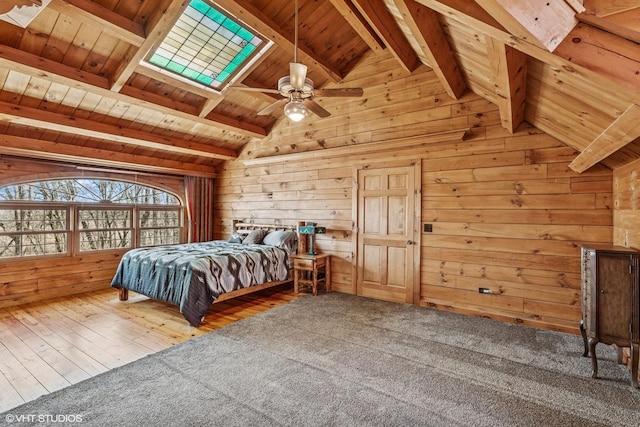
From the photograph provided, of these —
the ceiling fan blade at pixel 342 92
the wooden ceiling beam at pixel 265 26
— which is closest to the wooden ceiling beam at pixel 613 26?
the ceiling fan blade at pixel 342 92

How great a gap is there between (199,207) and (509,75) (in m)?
6.08

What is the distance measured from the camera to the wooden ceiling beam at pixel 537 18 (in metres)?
1.25

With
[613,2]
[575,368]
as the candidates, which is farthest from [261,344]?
[613,2]

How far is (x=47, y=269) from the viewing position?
4.79m

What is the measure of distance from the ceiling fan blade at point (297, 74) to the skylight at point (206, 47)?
151 centimetres

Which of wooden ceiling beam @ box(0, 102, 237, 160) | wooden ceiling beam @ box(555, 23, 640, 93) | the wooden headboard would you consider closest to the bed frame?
the wooden headboard

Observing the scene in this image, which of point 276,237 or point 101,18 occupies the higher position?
point 101,18

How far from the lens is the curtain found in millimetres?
6566

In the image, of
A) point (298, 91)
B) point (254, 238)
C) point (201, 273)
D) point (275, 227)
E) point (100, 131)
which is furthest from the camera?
point (275, 227)

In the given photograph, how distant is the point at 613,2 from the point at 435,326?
10.5 ft

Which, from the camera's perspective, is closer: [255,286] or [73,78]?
[73,78]

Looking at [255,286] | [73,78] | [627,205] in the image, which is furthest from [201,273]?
[627,205]

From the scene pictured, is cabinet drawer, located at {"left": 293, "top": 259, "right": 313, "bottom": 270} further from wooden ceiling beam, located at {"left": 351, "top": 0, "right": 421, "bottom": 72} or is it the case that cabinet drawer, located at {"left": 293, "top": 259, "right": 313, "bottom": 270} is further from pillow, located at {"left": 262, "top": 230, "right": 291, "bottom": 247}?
wooden ceiling beam, located at {"left": 351, "top": 0, "right": 421, "bottom": 72}

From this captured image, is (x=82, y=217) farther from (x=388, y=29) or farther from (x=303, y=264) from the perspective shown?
(x=388, y=29)
